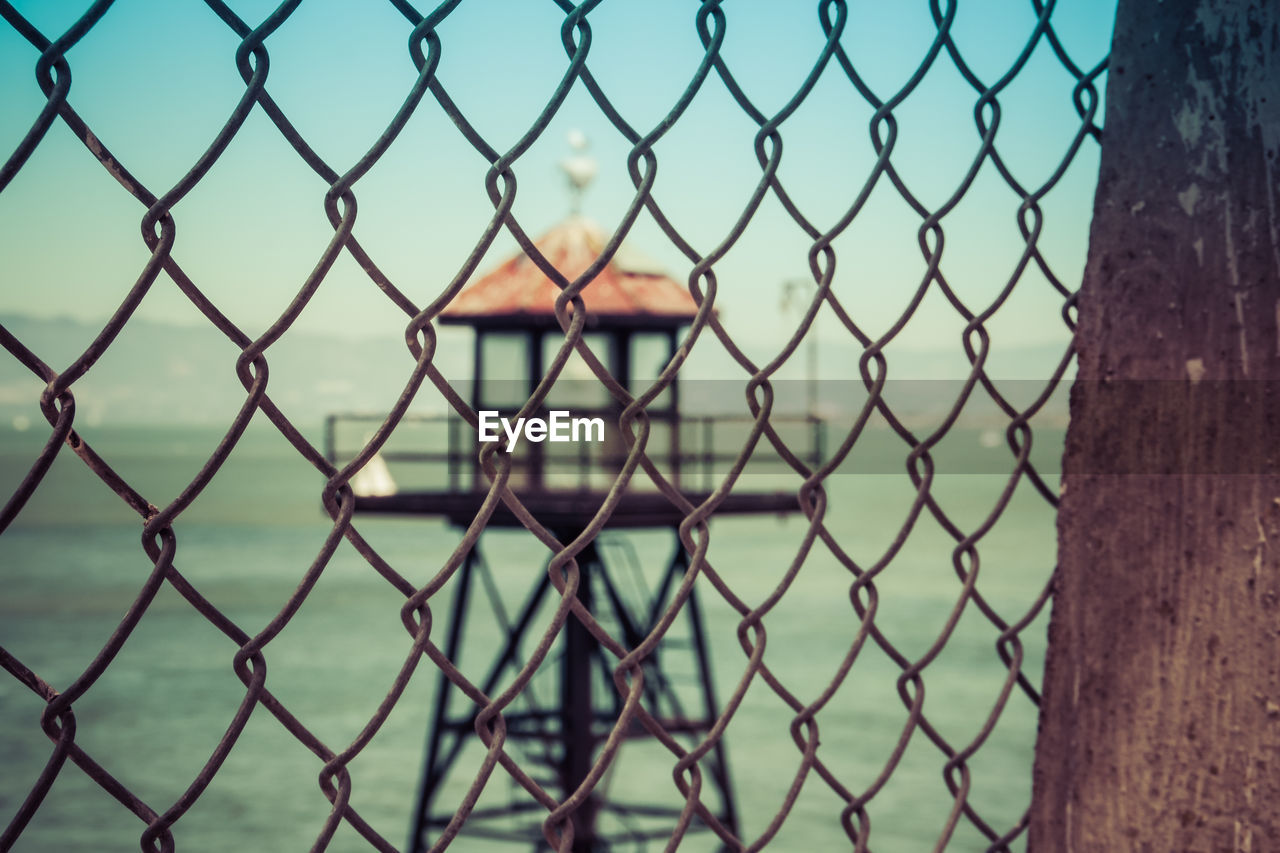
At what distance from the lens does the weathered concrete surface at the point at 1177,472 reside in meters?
1.26

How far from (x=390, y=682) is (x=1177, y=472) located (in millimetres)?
46921

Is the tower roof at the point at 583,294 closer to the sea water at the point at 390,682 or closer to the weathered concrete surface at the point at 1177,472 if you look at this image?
the sea water at the point at 390,682

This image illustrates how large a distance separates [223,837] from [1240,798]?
93.6 feet

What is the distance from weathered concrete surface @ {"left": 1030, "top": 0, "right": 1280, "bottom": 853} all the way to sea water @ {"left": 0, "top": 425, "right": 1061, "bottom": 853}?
0.38 metres

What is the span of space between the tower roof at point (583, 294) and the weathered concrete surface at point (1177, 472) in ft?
33.1

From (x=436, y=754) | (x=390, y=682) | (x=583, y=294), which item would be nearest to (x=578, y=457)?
(x=583, y=294)

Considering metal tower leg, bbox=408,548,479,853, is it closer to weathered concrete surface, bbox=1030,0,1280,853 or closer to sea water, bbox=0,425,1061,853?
sea water, bbox=0,425,1061,853

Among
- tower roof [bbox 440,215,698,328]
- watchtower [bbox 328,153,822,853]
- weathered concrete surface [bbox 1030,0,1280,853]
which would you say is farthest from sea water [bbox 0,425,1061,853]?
tower roof [bbox 440,215,698,328]

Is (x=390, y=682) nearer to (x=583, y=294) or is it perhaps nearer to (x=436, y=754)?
(x=436, y=754)

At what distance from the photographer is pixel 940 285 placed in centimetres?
143

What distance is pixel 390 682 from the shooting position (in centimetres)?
4641

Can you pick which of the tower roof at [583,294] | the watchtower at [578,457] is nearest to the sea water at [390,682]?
the watchtower at [578,457]

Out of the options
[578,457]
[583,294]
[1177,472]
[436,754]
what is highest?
[583,294]

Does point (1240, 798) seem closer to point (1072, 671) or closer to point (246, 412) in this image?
point (1072, 671)
